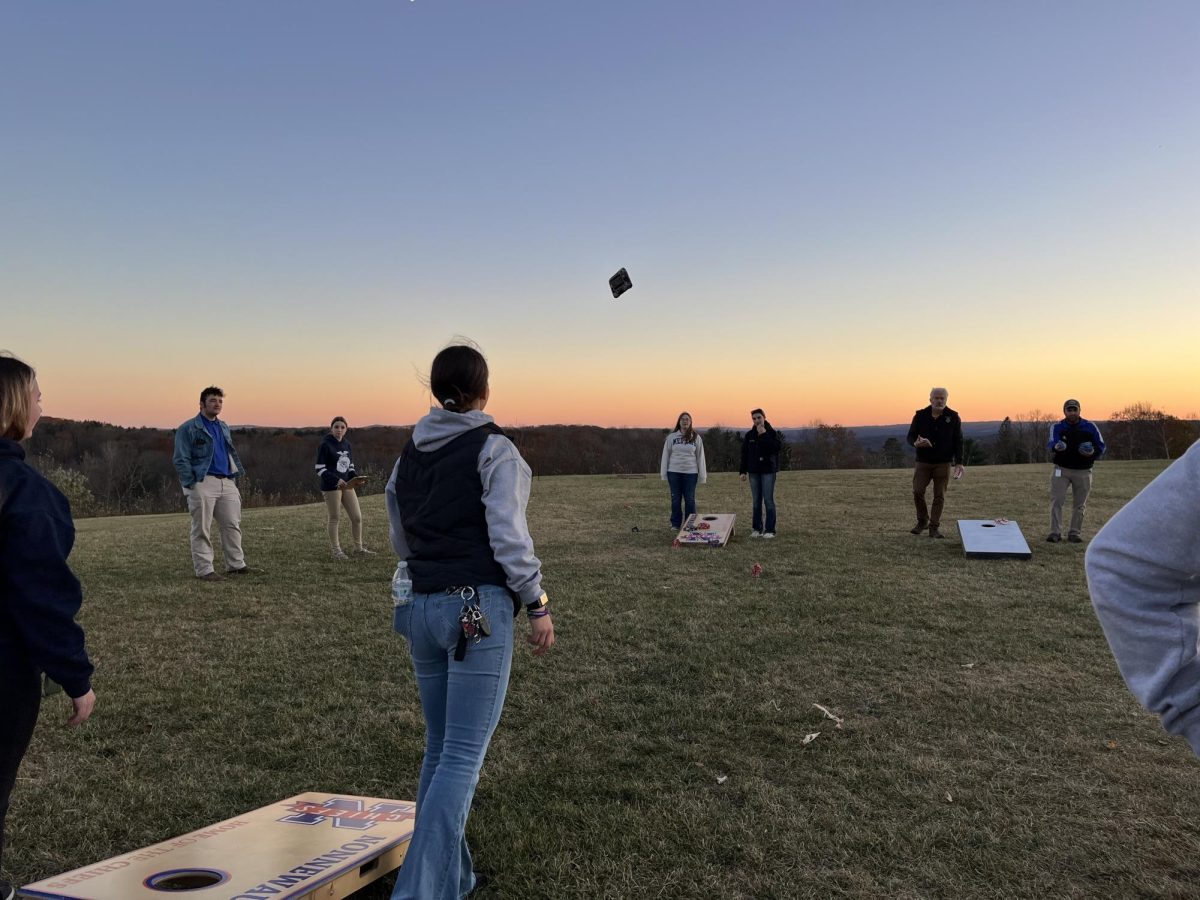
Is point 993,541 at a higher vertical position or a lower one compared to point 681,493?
lower

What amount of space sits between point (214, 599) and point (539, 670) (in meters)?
4.58

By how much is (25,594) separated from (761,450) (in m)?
11.6

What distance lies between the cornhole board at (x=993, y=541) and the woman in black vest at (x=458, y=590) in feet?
32.7

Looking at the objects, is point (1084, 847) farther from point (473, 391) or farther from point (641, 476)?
point (641, 476)

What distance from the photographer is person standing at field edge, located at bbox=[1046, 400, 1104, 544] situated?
12.6 metres

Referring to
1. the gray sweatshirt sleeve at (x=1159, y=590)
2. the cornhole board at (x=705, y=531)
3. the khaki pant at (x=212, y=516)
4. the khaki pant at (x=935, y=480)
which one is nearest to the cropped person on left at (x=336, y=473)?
the khaki pant at (x=212, y=516)

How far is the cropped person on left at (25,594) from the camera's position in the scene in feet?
8.39

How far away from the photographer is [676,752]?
4762 mm

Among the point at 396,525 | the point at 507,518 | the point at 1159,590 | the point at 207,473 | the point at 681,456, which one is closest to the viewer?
the point at 1159,590

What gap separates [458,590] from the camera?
2.85m

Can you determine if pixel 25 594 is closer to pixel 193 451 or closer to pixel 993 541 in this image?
pixel 193 451

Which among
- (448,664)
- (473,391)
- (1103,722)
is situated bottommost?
(1103,722)

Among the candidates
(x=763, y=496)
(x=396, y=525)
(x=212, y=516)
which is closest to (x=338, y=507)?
(x=212, y=516)

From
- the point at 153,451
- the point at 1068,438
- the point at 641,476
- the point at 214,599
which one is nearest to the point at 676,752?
the point at 214,599
